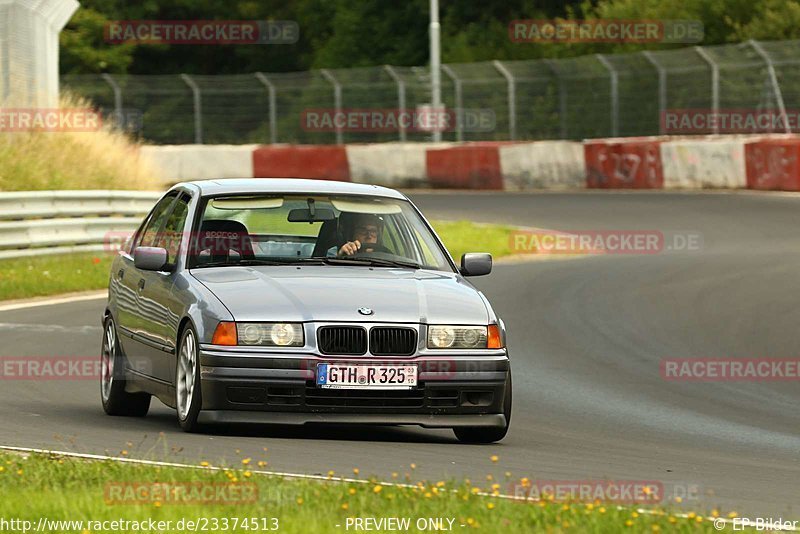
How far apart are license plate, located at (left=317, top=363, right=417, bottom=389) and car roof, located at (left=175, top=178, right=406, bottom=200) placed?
5.23 ft

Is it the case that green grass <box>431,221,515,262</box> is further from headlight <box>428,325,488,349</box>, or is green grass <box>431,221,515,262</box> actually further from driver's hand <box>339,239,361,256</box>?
headlight <box>428,325,488,349</box>

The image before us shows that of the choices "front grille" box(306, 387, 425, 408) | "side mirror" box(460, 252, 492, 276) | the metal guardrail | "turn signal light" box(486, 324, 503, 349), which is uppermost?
"side mirror" box(460, 252, 492, 276)

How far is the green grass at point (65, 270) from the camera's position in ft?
65.3

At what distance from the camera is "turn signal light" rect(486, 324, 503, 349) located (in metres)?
9.52

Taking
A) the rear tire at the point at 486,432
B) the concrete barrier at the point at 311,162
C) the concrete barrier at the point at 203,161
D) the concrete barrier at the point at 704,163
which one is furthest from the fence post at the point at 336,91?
the rear tire at the point at 486,432

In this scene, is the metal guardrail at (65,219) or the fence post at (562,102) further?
the fence post at (562,102)

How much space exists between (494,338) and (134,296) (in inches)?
99.3

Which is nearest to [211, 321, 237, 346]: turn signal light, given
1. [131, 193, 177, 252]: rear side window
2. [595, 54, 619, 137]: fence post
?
[131, 193, 177, 252]: rear side window

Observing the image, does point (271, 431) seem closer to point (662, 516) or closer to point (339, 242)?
point (339, 242)

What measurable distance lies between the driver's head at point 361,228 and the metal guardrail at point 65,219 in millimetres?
11662

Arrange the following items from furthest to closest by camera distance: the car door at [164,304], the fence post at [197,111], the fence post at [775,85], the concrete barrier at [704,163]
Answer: the fence post at [197,111] < the fence post at [775,85] < the concrete barrier at [704,163] < the car door at [164,304]

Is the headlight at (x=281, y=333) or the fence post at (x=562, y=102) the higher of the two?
the headlight at (x=281, y=333)

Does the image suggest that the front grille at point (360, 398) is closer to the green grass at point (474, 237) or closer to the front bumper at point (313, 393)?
the front bumper at point (313, 393)

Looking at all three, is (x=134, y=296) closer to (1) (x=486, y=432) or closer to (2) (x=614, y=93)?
(1) (x=486, y=432)
